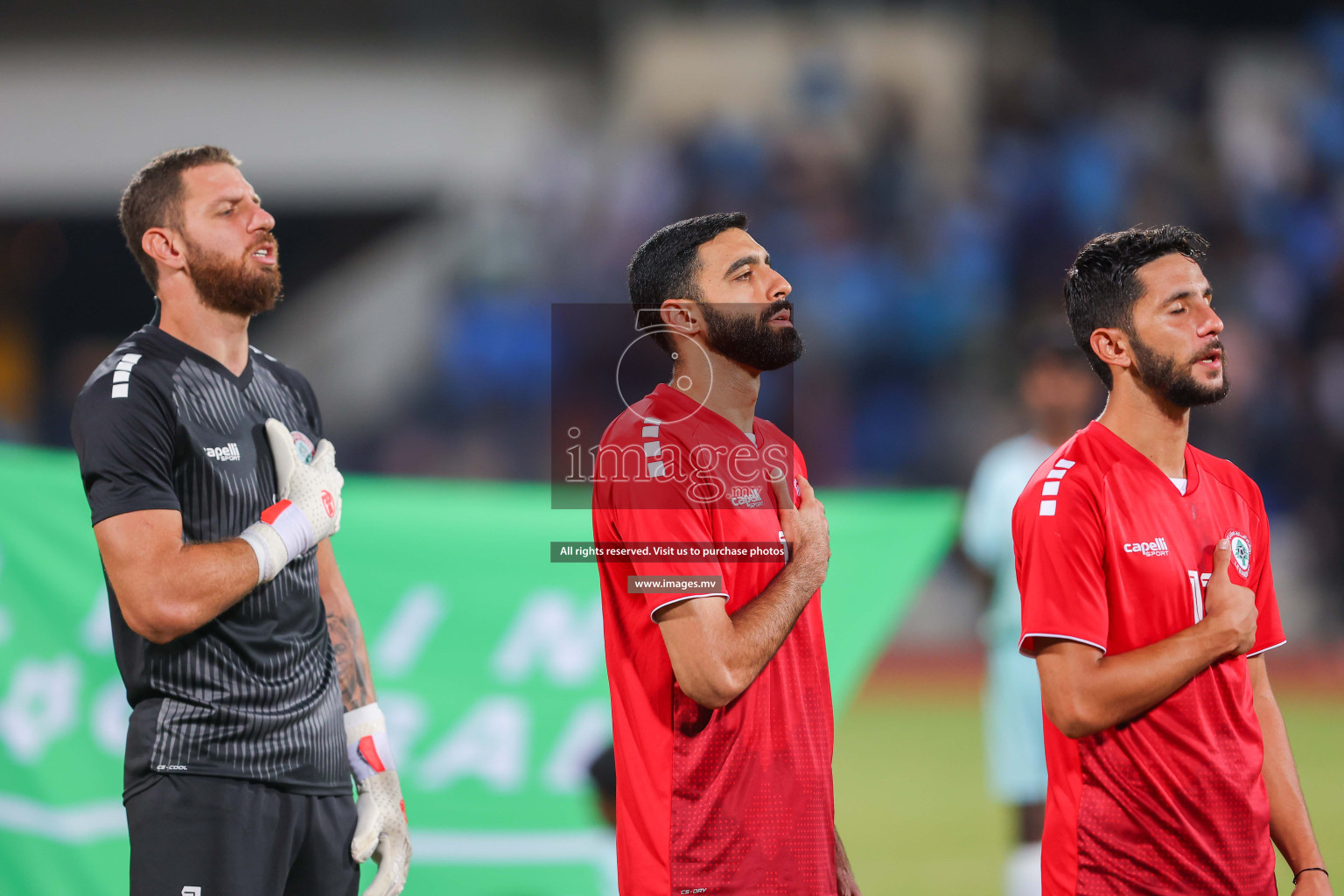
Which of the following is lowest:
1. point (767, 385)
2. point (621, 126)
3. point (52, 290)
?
point (767, 385)

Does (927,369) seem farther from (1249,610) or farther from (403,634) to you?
(1249,610)

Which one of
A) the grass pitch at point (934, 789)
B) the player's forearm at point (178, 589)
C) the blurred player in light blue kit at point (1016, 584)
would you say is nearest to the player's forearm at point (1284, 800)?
the blurred player in light blue kit at point (1016, 584)

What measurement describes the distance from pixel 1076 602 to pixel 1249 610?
36cm

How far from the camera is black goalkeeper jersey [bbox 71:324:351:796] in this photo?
9.84 ft

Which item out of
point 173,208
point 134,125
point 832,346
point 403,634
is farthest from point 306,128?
point 173,208

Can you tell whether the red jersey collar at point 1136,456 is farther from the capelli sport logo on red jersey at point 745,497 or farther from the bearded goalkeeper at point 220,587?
the bearded goalkeeper at point 220,587

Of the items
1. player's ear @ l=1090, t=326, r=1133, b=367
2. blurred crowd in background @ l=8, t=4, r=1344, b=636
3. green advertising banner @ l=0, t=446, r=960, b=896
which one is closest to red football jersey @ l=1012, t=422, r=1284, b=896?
player's ear @ l=1090, t=326, r=1133, b=367

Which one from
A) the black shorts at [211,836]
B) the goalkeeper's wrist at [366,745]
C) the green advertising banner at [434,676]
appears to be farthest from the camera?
the green advertising banner at [434,676]

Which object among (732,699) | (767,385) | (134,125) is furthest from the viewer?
(134,125)

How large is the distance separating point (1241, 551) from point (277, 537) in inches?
88.0

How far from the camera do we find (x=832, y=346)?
13422 millimetres

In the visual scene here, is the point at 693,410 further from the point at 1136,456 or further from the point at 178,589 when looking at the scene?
the point at 178,589

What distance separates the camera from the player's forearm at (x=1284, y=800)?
9.51ft

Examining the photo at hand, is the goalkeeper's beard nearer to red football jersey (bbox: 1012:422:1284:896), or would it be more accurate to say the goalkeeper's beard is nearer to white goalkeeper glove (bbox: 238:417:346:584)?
white goalkeeper glove (bbox: 238:417:346:584)
